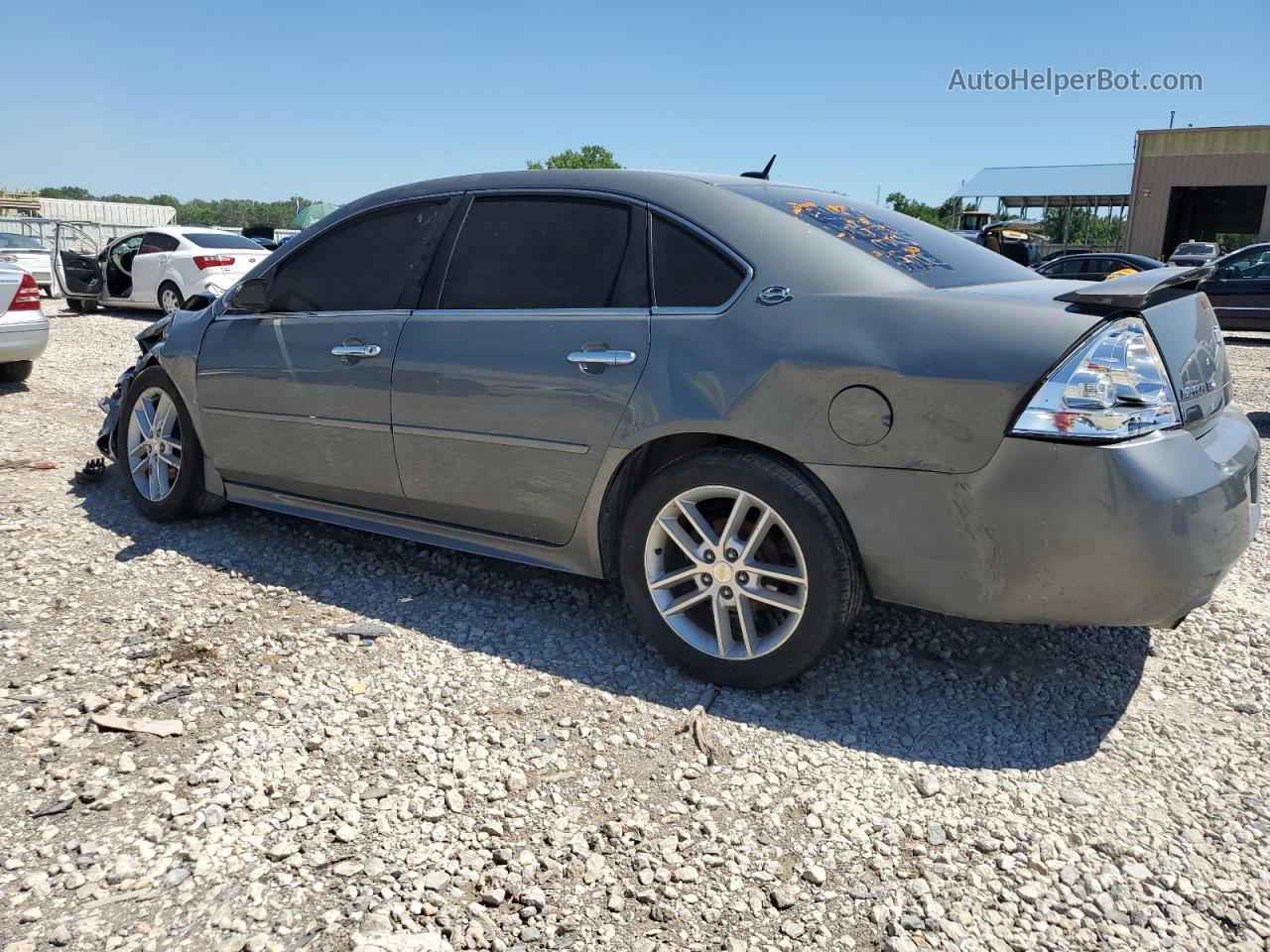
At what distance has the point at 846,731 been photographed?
2877mm

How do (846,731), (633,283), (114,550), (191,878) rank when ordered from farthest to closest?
(114,550)
(633,283)
(846,731)
(191,878)

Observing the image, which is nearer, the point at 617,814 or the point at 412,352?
the point at 617,814

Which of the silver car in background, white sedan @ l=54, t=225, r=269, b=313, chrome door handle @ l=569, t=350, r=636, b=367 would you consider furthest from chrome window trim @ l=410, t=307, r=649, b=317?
the silver car in background

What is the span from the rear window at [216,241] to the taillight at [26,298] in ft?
19.9

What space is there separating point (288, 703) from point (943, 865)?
1.99 m

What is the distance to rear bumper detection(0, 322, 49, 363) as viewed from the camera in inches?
336

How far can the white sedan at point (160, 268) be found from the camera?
562 inches

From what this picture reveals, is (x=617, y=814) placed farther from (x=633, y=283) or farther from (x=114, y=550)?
(x=114, y=550)

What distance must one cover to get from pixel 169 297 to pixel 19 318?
6.27 meters

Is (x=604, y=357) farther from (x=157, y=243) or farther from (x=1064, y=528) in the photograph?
(x=157, y=243)

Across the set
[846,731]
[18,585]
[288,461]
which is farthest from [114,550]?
[846,731]

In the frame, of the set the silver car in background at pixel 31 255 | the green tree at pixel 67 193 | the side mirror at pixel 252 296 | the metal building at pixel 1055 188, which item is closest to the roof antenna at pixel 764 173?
the side mirror at pixel 252 296

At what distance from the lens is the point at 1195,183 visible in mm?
38750

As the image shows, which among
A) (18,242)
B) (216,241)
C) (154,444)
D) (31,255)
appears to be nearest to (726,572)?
(154,444)
